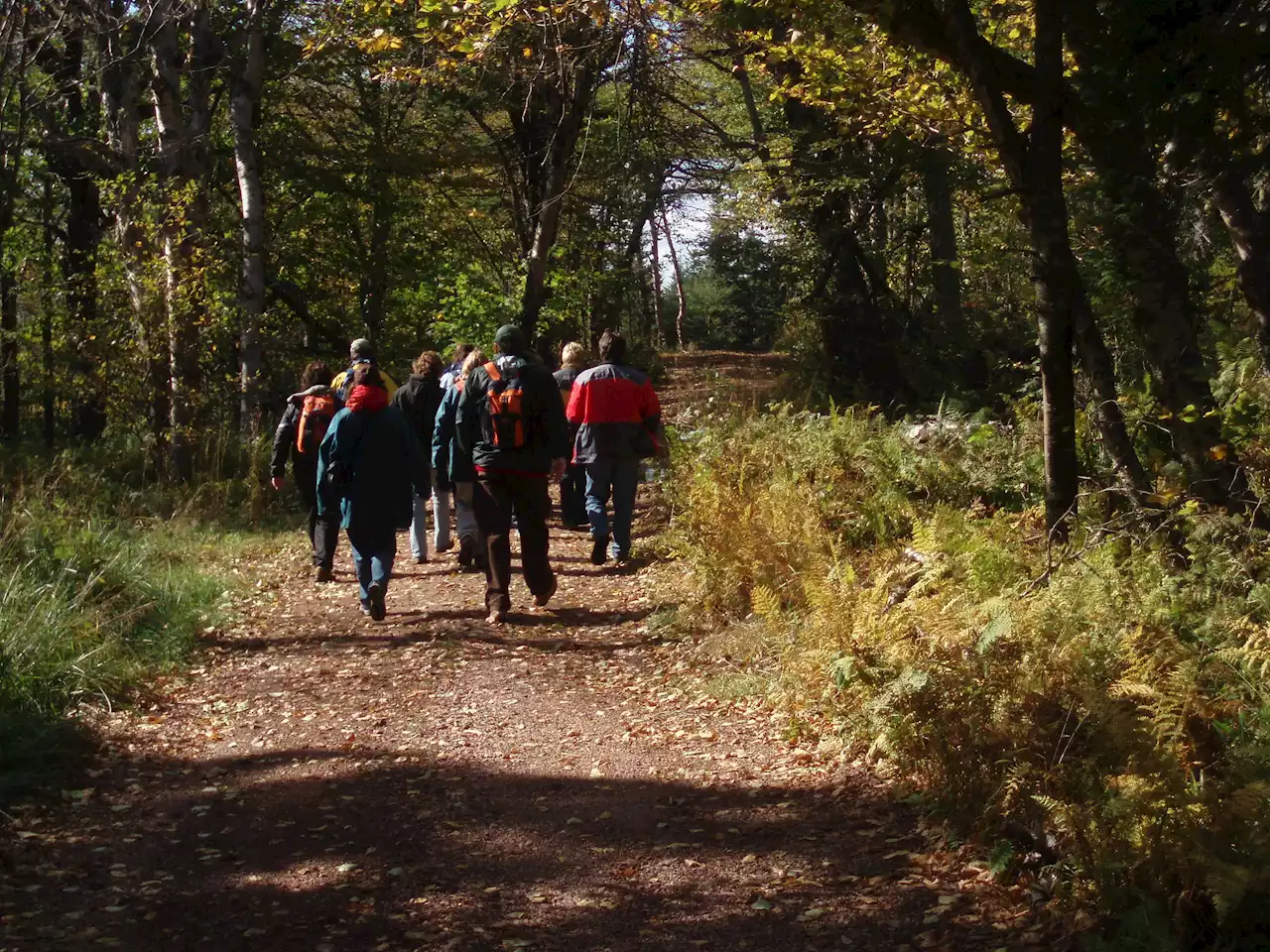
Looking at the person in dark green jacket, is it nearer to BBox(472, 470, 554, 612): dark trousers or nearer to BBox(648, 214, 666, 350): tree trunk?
BBox(472, 470, 554, 612): dark trousers

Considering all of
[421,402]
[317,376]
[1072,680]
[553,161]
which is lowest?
[1072,680]

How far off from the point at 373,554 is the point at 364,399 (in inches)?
45.0

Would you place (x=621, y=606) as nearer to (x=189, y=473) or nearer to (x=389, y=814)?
(x=389, y=814)

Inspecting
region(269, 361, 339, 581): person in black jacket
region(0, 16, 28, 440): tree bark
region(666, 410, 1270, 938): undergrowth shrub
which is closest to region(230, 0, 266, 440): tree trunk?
region(0, 16, 28, 440): tree bark

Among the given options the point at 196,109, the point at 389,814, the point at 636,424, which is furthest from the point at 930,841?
the point at 196,109

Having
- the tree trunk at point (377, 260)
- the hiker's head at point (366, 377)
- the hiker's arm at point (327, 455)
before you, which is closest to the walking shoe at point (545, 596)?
the hiker's arm at point (327, 455)

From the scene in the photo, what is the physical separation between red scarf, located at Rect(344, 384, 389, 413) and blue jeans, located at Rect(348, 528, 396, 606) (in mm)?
889

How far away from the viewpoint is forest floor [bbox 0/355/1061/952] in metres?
4.61

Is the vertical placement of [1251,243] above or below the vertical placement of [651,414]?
above

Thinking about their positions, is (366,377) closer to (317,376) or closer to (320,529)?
(317,376)

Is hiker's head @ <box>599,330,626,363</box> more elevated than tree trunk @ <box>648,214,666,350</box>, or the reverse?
tree trunk @ <box>648,214,666,350</box>

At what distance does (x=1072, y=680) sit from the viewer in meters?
5.07

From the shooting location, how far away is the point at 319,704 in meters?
7.70

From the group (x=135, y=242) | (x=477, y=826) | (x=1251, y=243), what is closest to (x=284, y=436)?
(x=135, y=242)
